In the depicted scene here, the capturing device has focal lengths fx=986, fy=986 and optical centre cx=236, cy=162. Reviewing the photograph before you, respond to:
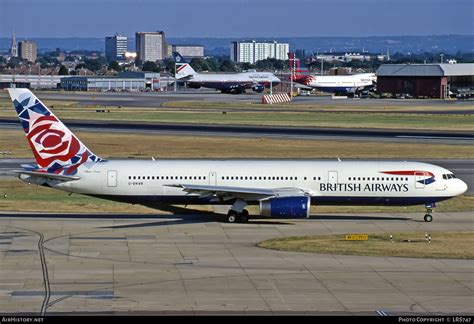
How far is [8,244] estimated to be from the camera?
44.7m

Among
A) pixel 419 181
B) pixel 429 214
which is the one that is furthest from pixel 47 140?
pixel 429 214

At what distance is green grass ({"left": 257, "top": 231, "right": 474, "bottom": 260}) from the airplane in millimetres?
4958

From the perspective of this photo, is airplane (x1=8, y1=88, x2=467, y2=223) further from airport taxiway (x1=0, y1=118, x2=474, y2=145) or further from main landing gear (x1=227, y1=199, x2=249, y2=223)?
airport taxiway (x1=0, y1=118, x2=474, y2=145)

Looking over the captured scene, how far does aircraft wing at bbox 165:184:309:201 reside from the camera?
51219 mm

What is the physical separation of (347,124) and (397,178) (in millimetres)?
67049

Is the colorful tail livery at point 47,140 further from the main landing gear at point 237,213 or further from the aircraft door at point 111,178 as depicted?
the main landing gear at point 237,213

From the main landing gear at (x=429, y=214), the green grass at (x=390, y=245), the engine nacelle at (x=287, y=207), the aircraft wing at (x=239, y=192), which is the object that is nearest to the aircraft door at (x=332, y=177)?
the aircraft wing at (x=239, y=192)

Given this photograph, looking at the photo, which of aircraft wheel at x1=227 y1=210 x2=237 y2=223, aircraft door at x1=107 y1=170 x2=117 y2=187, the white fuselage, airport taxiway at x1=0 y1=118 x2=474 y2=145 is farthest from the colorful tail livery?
airport taxiway at x1=0 y1=118 x2=474 y2=145

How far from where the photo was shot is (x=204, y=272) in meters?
38.8

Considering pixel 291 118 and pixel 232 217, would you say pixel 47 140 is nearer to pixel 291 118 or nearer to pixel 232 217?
pixel 232 217

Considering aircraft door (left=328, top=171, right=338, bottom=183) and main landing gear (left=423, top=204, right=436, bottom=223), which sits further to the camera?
main landing gear (left=423, top=204, right=436, bottom=223)

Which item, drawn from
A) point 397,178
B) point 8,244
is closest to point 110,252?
point 8,244

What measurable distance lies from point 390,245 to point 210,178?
11.7m

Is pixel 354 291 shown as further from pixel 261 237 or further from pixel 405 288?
pixel 261 237
